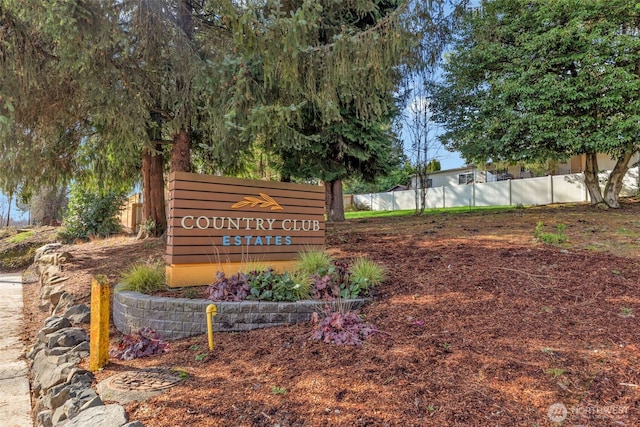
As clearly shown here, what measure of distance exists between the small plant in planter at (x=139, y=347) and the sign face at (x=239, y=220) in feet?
3.32

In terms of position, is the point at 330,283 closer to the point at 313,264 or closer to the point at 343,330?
the point at 313,264

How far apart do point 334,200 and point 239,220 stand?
5761 millimetres

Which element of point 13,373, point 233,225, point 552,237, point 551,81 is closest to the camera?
point 13,373

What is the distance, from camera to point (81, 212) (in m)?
12.0

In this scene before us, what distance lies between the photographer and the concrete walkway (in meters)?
2.79

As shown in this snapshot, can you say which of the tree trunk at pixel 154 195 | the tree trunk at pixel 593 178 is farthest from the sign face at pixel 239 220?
the tree trunk at pixel 593 178

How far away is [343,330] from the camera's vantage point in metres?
2.99

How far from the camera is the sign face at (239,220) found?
432 centimetres

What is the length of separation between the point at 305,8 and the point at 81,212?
441 inches

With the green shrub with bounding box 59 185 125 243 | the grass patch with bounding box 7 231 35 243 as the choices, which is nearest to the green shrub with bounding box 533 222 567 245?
the green shrub with bounding box 59 185 125 243

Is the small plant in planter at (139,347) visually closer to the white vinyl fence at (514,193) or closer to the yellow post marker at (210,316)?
the yellow post marker at (210,316)

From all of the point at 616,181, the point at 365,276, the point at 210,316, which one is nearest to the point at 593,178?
the point at 616,181

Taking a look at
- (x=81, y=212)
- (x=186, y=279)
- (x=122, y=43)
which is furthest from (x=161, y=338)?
(x=81, y=212)

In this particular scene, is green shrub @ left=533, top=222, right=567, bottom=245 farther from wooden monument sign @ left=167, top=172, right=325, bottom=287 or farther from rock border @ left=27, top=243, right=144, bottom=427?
rock border @ left=27, top=243, right=144, bottom=427
